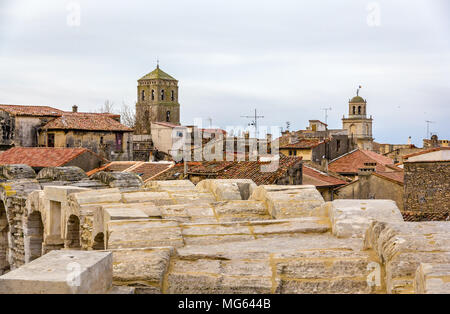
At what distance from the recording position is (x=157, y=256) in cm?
441

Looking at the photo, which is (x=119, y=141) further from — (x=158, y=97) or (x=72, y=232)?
(x=158, y=97)

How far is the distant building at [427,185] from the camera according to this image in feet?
69.6

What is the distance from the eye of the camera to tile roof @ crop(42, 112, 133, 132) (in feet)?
130

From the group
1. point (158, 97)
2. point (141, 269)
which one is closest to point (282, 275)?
point (141, 269)

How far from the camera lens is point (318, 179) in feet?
91.6

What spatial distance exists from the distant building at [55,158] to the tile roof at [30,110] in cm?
828

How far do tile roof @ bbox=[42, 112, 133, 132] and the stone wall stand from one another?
24320mm

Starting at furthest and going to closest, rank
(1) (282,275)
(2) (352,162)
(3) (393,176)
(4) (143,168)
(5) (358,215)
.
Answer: (2) (352,162), (4) (143,168), (3) (393,176), (5) (358,215), (1) (282,275)

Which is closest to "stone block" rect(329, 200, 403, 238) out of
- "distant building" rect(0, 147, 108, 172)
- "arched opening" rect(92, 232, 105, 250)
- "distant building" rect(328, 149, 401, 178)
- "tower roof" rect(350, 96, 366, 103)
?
"arched opening" rect(92, 232, 105, 250)

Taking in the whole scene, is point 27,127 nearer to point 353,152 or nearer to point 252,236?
point 353,152

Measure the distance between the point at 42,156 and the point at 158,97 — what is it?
65.2 metres

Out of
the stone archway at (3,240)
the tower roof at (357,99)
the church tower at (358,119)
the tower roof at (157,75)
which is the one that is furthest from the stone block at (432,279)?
the tower roof at (357,99)
